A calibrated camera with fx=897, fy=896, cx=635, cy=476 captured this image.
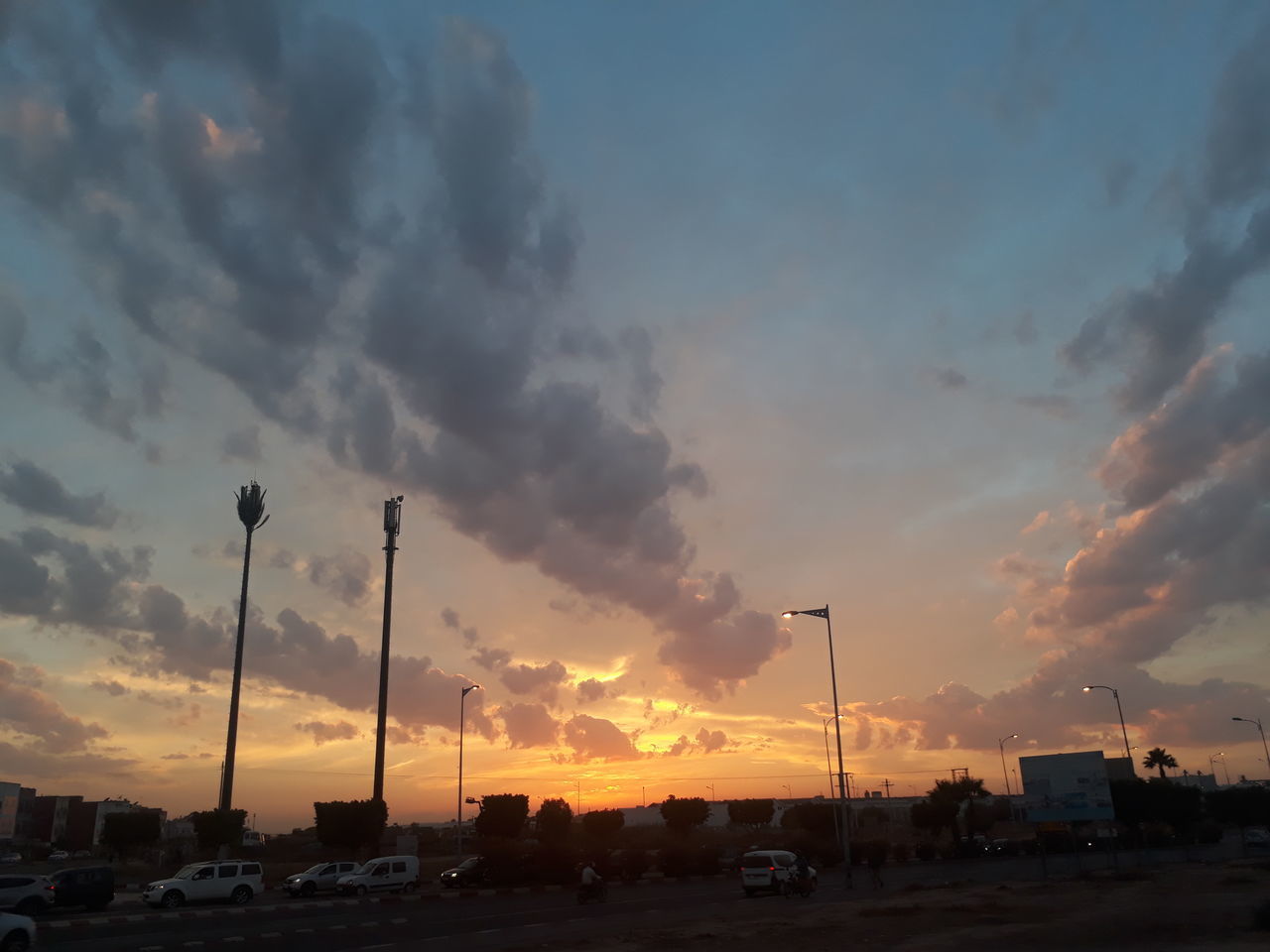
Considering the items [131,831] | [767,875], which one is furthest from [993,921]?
[131,831]

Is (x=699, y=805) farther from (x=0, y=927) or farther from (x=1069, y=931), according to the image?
(x=0, y=927)

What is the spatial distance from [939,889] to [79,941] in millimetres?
34529

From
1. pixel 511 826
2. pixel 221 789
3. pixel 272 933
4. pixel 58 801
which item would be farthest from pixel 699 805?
pixel 58 801

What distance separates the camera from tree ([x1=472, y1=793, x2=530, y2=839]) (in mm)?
74312

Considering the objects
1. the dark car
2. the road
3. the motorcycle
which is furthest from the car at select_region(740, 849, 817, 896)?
the dark car

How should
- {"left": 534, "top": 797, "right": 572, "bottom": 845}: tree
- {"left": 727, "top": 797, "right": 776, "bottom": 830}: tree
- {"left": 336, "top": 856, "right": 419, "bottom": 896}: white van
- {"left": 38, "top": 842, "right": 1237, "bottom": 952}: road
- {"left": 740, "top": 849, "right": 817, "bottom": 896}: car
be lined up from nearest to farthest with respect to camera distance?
{"left": 38, "top": 842, "right": 1237, "bottom": 952}: road → {"left": 740, "top": 849, "right": 817, "bottom": 896}: car → {"left": 336, "top": 856, "right": 419, "bottom": 896}: white van → {"left": 534, "top": 797, "right": 572, "bottom": 845}: tree → {"left": 727, "top": 797, "right": 776, "bottom": 830}: tree

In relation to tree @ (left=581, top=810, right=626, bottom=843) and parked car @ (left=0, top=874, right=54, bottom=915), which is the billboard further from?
parked car @ (left=0, top=874, right=54, bottom=915)

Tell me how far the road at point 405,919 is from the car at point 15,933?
83.2 inches

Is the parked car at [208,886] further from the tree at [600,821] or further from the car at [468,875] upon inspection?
the tree at [600,821]

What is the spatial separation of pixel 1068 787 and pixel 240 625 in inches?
2822

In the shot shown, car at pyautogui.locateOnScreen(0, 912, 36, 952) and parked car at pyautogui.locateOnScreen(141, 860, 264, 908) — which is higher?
car at pyautogui.locateOnScreen(0, 912, 36, 952)

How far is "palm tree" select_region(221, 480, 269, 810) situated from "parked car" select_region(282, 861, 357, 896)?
103 ft

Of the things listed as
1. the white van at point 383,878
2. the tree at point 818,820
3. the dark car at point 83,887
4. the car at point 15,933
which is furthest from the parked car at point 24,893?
the tree at point 818,820

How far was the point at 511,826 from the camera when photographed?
7462cm
